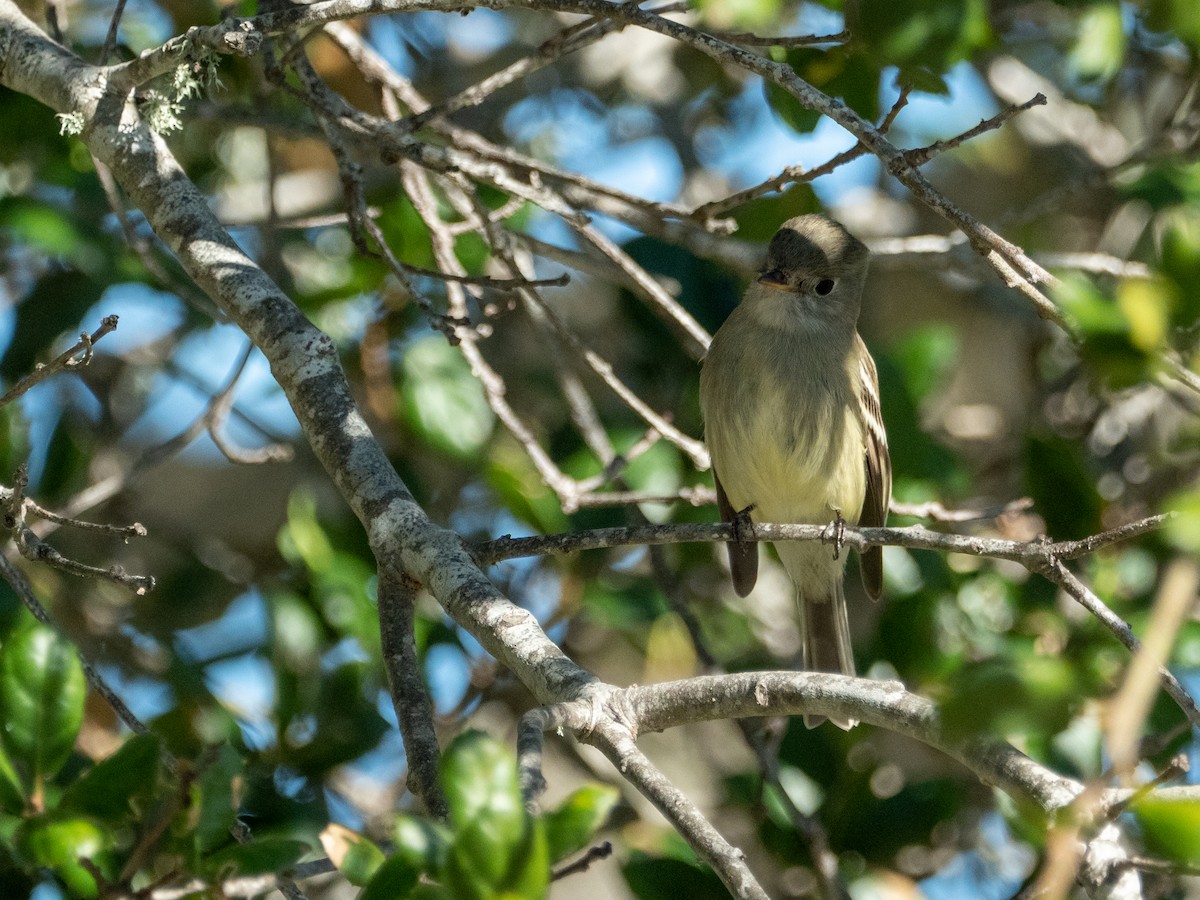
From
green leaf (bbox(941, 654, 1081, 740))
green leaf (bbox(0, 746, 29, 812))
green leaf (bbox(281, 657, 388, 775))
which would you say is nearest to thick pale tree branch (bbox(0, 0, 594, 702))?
green leaf (bbox(0, 746, 29, 812))

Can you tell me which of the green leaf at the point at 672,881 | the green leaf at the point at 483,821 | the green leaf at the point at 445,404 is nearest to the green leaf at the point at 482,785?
the green leaf at the point at 483,821

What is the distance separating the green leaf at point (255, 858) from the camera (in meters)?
2.05

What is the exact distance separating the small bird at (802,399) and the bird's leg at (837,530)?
0.09ft

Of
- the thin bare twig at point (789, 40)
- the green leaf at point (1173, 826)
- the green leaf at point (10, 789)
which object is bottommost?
the green leaf at point (1173, 826)

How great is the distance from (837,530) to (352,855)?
61.7 inches

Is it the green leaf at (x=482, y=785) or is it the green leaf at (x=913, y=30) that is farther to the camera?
the green leaf at (x=913, y=30)

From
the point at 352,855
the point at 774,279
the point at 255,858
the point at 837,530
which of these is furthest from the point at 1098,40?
the point at 255,858

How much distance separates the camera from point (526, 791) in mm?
1828

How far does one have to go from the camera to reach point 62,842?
2.10m

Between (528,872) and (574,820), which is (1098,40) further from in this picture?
(528,872)

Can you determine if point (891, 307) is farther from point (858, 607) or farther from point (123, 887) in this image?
point (123, 887)

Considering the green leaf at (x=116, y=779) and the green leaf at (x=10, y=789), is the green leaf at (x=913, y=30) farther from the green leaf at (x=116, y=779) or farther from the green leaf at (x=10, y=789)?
the green leaf at (x=10, y=789)

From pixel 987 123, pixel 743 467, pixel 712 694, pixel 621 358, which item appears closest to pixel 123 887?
pixel 712 694

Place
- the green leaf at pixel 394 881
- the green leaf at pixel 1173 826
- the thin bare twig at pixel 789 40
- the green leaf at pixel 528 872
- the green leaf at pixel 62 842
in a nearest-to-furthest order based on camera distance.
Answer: the green leaf at pixel 1173 826 → the green leaf at pixel 528 872 → the green leaf at pixel 394 881 → the green leaf at pixel 62 842 → the thin bare twig at pixel 789 40
